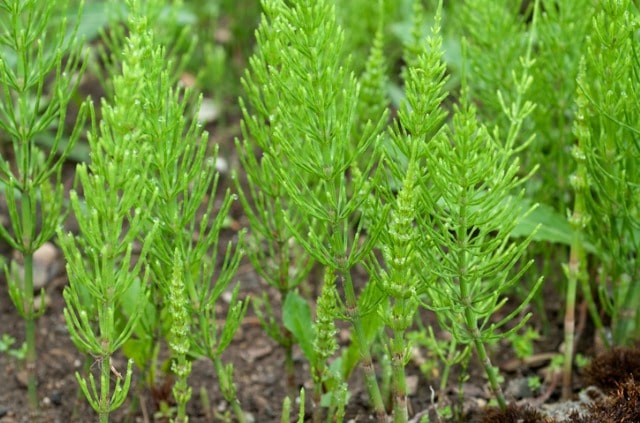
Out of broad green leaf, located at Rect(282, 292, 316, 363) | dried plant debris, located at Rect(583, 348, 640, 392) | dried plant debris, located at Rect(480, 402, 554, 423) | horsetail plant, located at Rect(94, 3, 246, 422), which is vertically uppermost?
horsetail plant, located at Rect(94, 3, 246, 422)

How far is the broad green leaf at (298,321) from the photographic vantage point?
7.39 ft

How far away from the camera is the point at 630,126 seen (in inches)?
77.3

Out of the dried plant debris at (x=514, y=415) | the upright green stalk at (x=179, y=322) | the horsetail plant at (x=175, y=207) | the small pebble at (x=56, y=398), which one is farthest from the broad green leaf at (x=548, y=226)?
the small pebble at (x=56, y=398)

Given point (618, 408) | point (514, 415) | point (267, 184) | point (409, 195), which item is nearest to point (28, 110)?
point (267, 184)

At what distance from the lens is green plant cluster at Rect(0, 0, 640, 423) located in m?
1.72

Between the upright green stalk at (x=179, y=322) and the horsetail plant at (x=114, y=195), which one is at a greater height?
the horsetail plant at (x=114, y=195)

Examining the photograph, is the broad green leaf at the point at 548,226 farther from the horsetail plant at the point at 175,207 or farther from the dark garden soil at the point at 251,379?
the horsetail plant at the point at 175,207

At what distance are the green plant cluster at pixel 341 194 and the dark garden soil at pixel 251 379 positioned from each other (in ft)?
0.17

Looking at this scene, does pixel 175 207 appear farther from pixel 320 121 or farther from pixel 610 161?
pixel 610 161

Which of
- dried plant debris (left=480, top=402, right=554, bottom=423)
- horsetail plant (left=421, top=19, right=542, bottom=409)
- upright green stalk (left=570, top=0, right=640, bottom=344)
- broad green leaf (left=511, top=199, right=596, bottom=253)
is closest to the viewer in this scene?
horsetail plant (left=421, top=19, right=542, bottom=409)

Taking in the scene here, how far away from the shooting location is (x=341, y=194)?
1854 mm

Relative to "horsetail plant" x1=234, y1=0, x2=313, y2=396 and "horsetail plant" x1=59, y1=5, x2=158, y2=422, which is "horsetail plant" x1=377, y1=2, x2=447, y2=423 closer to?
"horsetail plant" x1=234, y1=0, x2=313, y2=396

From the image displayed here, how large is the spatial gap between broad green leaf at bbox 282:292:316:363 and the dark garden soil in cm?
28

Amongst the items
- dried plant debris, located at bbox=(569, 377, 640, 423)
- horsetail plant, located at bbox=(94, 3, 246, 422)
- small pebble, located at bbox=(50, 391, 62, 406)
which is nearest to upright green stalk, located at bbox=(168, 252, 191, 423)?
horsetail plant, located at bbox=(94, 3, 246, 422)
